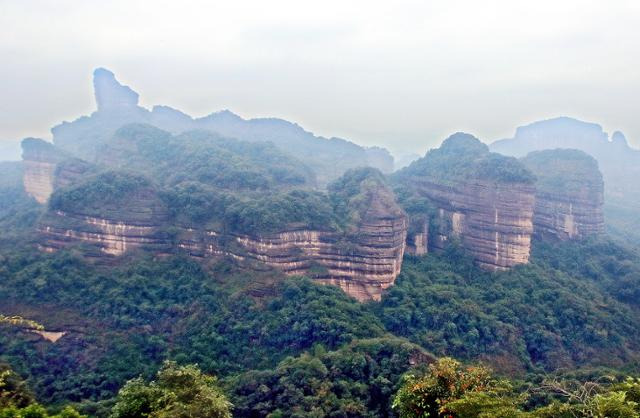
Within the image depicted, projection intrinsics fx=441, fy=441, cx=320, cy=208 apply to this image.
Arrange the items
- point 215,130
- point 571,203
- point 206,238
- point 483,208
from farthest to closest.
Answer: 1. point 215,130
2. point 571,203
3. point 483,208
4. point 206,238

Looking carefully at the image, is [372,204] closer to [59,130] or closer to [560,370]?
[560,370]

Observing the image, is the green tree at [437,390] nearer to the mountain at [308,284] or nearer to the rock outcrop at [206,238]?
the mountain at [308,284]

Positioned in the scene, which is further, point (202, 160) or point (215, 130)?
point (215, 130)

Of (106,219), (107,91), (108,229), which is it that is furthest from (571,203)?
(107,91)

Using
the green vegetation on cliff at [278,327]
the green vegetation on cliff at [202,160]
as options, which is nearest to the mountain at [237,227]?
the green vegetation on cliff at [278,327]

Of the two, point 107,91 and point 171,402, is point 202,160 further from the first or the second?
point 107,91

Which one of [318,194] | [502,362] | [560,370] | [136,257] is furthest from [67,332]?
[560,370]

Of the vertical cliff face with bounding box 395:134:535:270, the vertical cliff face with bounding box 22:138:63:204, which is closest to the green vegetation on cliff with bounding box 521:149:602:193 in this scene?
the vertical cliff face with bounding box 395:134:535:270

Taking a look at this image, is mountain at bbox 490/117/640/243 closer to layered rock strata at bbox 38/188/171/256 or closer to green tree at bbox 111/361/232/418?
layered rock strata at bbox 38/188/171/256
